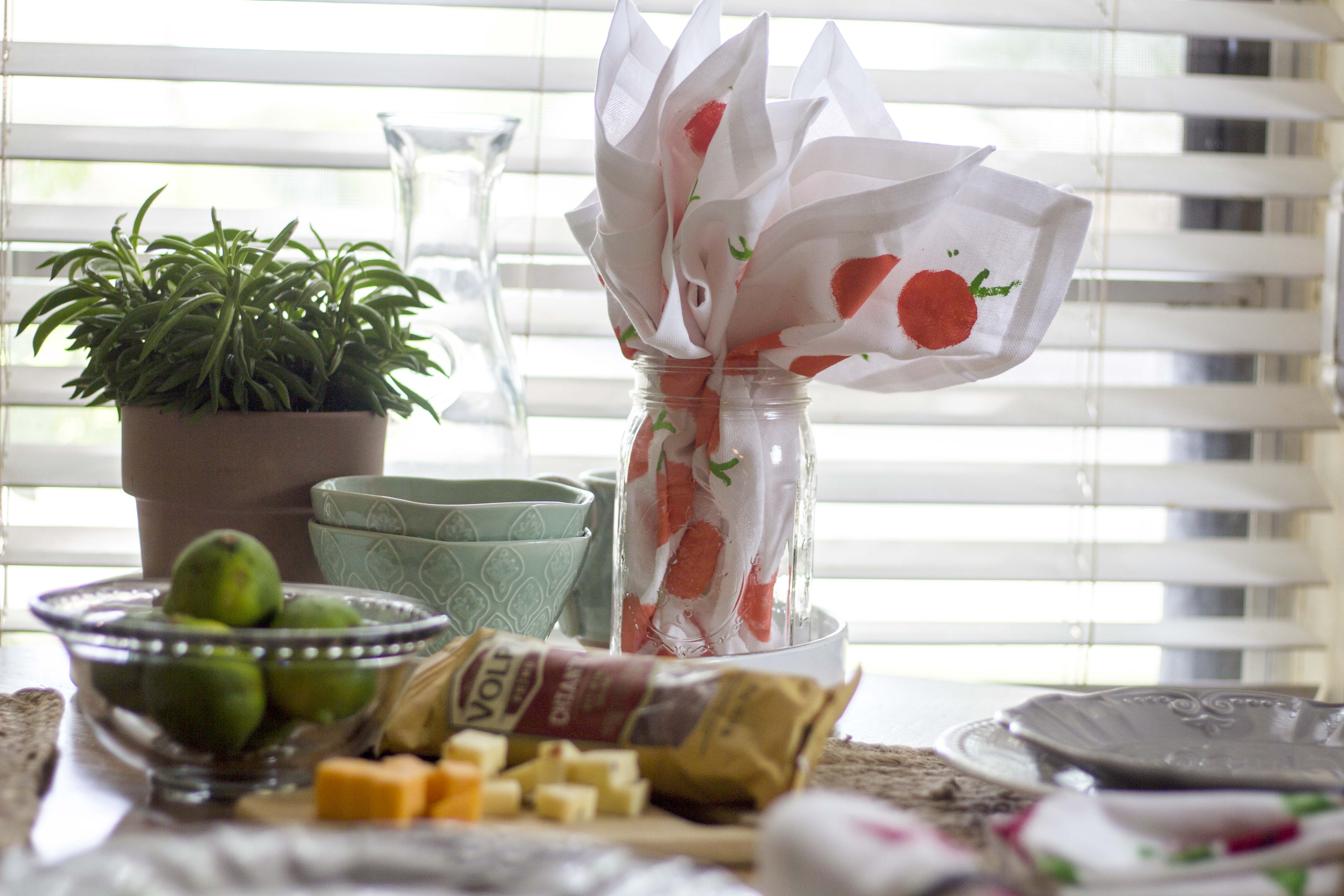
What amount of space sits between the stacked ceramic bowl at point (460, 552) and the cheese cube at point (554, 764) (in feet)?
0.48

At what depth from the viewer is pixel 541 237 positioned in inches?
45.8

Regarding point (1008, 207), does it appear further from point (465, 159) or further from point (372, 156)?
point (372, 156)

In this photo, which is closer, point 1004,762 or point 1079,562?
point 1004,762

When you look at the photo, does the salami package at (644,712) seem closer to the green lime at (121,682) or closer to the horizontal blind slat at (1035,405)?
the green lime at (121,682)

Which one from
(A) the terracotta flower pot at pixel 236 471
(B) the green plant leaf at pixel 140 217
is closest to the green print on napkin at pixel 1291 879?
(A) the terracotta flower pot at pixel 236 471

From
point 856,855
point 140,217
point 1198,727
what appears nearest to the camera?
point 856,855

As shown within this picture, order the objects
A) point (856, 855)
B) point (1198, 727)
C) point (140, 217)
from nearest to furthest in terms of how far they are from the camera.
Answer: point (856, 855) < point (1198, 727) < point (140, 217)

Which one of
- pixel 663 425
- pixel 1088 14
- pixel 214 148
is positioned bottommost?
pixel 663 425

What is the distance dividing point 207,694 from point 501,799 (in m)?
0.10

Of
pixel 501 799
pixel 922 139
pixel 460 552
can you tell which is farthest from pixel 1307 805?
pixel 922 139

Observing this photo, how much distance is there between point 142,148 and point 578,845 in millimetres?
1008

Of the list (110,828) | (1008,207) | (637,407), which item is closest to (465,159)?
(637,407)

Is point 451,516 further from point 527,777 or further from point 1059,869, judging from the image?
point 1059,869

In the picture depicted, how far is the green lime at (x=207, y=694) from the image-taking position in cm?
38
